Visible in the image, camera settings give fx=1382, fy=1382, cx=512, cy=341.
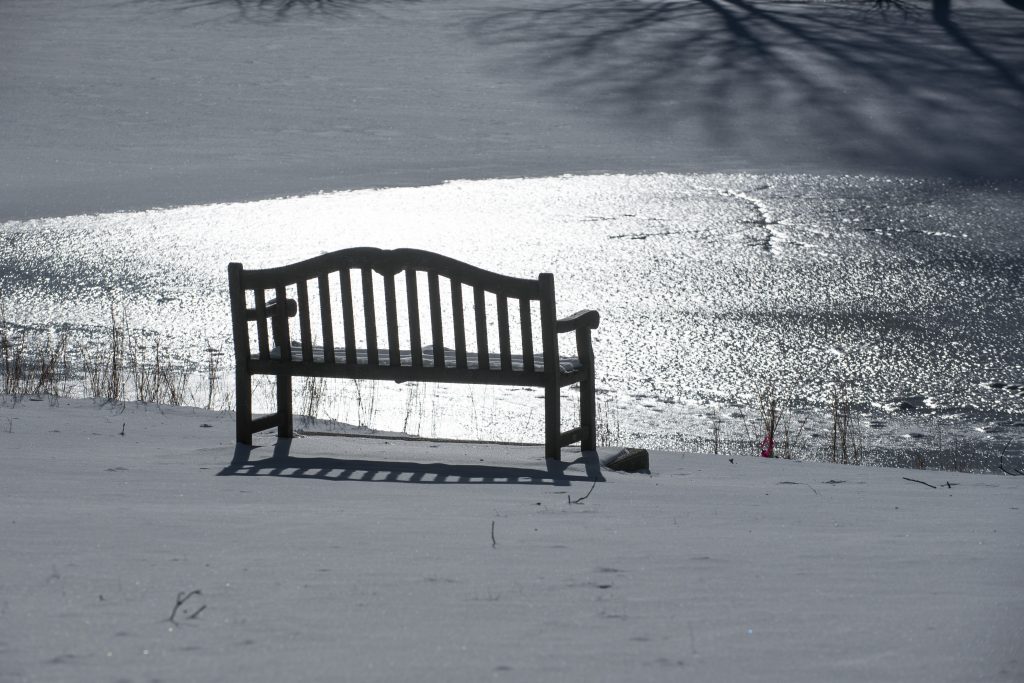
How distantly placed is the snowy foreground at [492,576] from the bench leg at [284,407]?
717mm

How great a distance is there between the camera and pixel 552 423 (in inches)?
205

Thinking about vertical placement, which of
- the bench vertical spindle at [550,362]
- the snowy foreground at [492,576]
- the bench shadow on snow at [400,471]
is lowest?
the bench shadow on snow at [400,471]

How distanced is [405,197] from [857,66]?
10.9 meters

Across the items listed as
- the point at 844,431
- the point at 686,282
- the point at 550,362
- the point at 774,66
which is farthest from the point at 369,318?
the point at 774,66

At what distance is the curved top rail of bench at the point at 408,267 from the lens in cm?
504

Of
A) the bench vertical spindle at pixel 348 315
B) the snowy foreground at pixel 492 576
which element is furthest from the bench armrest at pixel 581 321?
the bench vertical spindle at pixel 348 315

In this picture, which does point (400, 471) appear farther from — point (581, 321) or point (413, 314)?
point (581, 321)

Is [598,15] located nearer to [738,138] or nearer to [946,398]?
[738,138]

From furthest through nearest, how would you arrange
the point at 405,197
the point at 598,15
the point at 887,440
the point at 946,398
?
1. the point at 598,15
2. the point at 405,197
3. the point at 946,398
4. the point at 887,440

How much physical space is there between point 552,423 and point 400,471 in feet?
2.19

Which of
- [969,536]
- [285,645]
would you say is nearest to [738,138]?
[969,536]

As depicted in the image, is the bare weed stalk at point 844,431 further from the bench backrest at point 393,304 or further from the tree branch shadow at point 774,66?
the tree branch shadow at point 774,66

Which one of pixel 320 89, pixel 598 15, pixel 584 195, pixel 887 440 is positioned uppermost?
pixel 598 15

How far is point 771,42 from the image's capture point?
24.2 m
